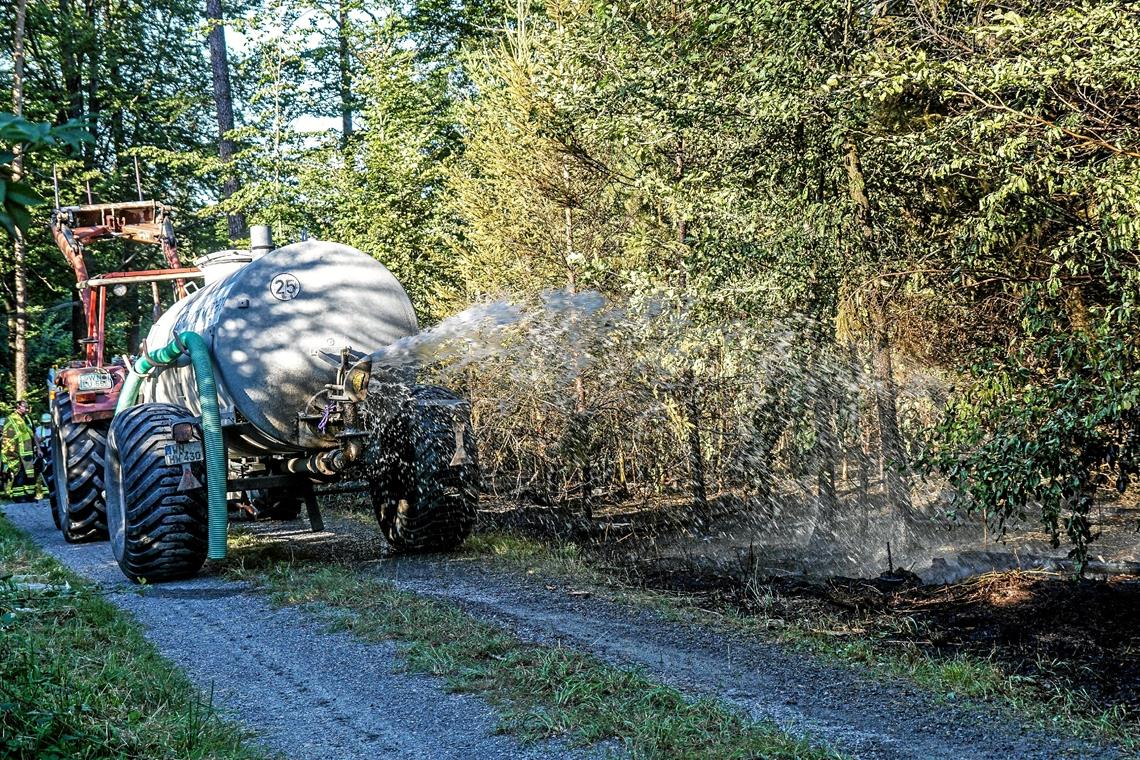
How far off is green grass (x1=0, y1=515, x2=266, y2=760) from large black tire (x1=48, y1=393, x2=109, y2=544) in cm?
522

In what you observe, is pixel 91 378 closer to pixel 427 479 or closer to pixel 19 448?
pixel 427 479

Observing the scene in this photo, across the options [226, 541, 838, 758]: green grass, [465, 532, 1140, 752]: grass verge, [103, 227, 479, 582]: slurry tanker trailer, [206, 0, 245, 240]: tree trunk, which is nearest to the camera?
[226, 541, 838, 758]: green grass

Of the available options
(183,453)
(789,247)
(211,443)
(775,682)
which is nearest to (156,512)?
(183,453)

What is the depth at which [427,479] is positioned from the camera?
9.61 meters

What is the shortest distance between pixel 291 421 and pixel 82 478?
408 cm

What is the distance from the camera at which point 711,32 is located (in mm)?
9234

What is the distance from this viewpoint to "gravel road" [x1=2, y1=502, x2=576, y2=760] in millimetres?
4648

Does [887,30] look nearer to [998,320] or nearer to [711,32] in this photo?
[711,32]

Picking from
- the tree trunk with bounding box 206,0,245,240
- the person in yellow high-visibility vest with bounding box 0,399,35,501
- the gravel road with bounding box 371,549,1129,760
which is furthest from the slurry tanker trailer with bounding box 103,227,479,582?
the tree trunk with bounding box 206,0,245,240

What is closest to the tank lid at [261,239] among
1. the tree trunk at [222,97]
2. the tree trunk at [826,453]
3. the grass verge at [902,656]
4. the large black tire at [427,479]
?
the large black tire at [427,479]

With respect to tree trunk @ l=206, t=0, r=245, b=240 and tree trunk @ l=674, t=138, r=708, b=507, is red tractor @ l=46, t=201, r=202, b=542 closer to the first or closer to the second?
tree trunk @ l=674, t=138, r=708, b=507

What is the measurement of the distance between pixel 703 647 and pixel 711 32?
5.51 m

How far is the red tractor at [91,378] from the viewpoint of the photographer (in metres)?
12.0

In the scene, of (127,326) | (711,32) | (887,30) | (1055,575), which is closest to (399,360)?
(711,32)
